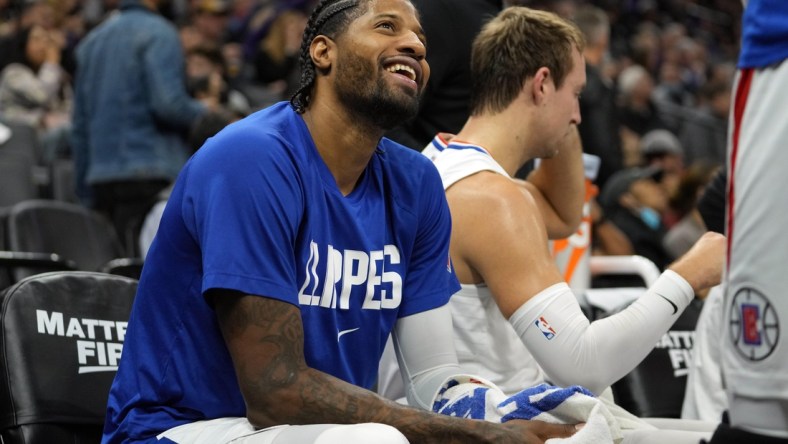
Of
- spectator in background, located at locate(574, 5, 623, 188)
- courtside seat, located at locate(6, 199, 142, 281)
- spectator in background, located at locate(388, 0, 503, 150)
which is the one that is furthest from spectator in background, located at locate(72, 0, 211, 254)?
spectator in background, located at locate(574, 5, 623, 188)

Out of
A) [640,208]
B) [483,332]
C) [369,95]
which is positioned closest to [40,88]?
[640,208]

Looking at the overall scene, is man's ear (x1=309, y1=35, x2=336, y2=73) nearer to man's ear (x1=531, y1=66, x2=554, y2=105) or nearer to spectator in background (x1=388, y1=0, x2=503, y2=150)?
man's ear (x1=531, y1=66, x2=554, y2=105)

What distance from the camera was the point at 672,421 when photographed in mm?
2863

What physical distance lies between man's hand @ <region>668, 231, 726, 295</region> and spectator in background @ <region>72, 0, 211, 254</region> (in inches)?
148

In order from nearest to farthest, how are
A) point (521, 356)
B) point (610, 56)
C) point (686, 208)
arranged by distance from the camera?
point (521, 356) < point (686, 208) < point (610, 56)

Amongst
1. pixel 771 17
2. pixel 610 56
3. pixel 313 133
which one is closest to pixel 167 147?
pixel 313 133

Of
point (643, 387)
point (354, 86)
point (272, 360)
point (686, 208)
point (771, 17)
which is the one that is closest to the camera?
point (771, 17)

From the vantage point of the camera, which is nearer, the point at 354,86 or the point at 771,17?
the point at 771,17

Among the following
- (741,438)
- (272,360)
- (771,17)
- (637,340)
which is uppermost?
(771,17)

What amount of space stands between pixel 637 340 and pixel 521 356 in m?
0.37

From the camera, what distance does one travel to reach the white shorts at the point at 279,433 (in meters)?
1.98

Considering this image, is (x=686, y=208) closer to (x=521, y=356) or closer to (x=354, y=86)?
(x=521, y=356)

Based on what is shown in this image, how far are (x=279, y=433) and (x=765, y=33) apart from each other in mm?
1114

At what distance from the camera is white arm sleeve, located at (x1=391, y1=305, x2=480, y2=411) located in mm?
2590
